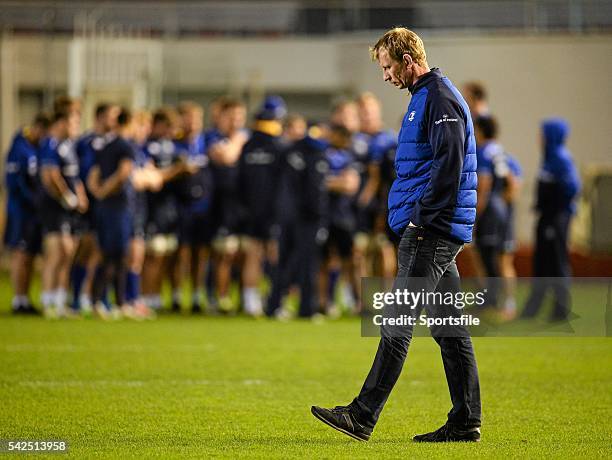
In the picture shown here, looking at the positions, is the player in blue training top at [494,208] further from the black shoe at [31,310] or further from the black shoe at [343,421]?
the black shoe at [343,421]

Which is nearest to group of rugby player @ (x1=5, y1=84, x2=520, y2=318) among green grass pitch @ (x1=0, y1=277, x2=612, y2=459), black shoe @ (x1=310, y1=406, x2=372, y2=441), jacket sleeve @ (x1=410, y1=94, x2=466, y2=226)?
green grass pitch @ (x1=0, y1=277, x2=612, y2=459)

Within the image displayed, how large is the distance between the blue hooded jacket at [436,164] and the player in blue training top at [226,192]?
28.1 ft

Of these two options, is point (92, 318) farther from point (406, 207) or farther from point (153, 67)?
point (153, 67)

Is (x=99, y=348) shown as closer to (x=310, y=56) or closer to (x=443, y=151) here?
(x=443, y=151)

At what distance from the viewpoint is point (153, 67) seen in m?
24.8

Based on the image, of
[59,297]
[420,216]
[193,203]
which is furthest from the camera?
[193,203]

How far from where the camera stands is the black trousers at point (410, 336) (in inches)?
249

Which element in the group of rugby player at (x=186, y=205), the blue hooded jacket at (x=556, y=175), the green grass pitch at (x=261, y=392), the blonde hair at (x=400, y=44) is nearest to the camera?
the blonde hair at (x=400, y=44)

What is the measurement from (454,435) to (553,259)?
7.50 meters

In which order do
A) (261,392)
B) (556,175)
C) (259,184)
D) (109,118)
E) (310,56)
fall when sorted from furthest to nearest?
(310,56)
(259,184)
(109,118)
(556,175)
(261,392)

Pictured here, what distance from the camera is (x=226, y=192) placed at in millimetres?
15078

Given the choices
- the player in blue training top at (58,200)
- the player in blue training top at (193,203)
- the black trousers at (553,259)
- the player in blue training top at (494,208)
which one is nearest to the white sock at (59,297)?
the player in blue training top at (58,200)

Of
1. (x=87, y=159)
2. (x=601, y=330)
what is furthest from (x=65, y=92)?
(x=601, y=330)

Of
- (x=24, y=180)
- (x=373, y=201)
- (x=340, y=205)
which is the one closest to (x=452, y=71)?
(x=373, y=201)
